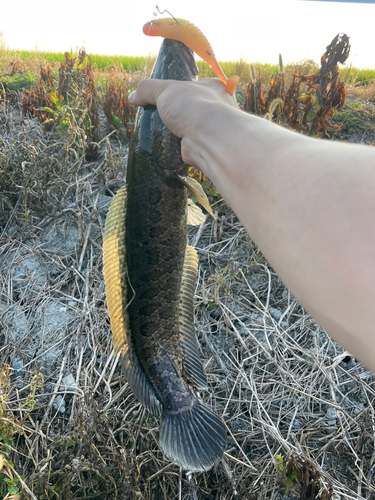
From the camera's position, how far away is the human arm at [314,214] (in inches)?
32.1

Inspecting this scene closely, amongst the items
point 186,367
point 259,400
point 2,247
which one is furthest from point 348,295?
point 2,247

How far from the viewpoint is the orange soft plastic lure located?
1.77 m

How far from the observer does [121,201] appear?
6.70 ft

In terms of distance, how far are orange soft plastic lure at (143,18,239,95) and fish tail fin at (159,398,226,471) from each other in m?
1.90

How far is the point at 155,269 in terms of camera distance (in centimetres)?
207

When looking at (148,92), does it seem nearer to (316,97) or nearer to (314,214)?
(314,214)

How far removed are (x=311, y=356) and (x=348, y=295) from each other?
2200 mm

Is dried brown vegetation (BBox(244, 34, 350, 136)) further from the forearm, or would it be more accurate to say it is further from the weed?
the weed

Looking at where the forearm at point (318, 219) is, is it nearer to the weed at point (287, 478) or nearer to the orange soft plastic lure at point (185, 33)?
the orange soft plastic lure at point (185, 33)

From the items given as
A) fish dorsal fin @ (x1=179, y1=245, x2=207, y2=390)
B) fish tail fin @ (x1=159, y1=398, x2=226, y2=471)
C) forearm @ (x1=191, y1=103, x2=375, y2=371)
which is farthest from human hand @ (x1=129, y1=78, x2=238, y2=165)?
fish tail fin @ (x1=159, y1=398, x2=226, y2=471)

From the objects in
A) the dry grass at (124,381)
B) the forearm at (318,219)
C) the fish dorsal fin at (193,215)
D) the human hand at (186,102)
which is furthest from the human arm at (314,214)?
the dry grass at (124,381)

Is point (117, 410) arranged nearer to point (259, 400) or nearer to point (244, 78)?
point (259, 400)

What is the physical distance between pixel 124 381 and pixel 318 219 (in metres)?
2.25

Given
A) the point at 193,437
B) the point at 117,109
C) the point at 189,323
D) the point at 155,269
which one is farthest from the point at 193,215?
the point at 117,109
